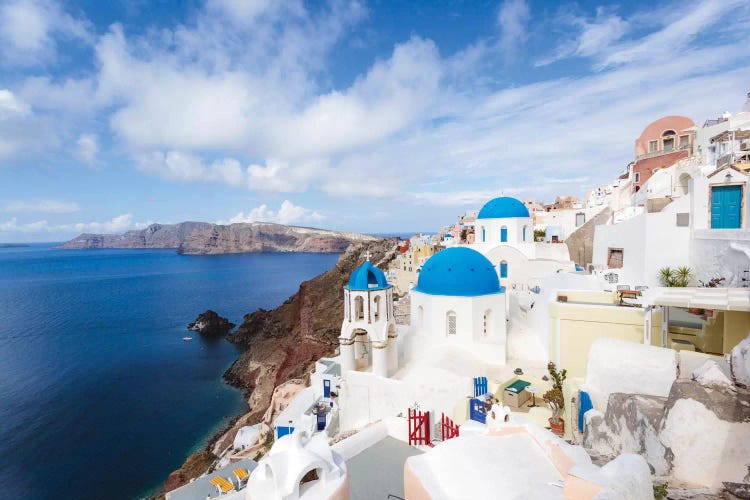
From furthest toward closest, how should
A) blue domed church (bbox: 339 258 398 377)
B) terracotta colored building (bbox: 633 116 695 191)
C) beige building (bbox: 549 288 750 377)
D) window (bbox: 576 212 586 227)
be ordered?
window (bbox: 576 212 586 227) → terracotta colored building (bbox: 633 116 695 191) → blue domed church (bbox: 339 258 398 377) → beige building (bbox: 549 288 750 377)

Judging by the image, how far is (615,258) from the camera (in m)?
20.4

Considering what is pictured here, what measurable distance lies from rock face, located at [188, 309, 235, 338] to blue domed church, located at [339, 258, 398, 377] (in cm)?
4080

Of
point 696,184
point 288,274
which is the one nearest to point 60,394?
point 696,184

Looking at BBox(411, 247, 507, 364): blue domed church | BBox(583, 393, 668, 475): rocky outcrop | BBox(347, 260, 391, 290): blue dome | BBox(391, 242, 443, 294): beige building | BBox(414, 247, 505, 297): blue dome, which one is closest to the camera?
BBox(583, 393, 668, 475): rocky outcrop

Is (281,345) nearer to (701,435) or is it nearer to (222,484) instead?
(222,484)

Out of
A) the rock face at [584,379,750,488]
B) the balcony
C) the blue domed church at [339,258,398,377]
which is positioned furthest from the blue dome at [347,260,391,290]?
the balcony

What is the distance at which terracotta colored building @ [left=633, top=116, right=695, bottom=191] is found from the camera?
28750 millimetres

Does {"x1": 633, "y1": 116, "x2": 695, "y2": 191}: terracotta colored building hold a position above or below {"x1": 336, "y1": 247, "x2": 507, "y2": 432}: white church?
above

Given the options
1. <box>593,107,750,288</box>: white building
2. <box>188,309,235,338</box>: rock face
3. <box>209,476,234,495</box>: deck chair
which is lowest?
<box>188,309,235,338</box>: rock face

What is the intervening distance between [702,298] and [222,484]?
53.3ft

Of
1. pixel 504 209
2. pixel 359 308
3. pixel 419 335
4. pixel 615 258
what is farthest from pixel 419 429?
pixel 504 209

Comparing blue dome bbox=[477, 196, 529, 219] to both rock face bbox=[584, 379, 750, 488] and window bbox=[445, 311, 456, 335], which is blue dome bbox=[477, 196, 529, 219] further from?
rock face bbox=[584, 379, 750, 488]

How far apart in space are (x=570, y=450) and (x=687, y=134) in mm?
35969

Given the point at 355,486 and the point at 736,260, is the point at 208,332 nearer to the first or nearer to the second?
the point at 355,486
